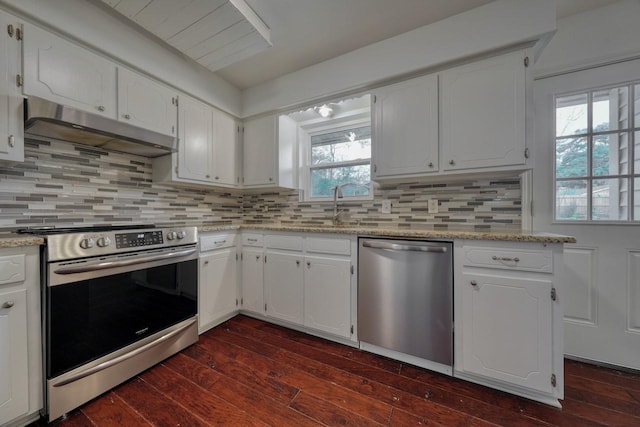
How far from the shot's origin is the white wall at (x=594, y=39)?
158 cm

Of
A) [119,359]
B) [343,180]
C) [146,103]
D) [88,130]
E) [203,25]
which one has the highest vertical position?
[203,25]

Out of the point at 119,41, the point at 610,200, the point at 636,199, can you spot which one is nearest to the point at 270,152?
the point at 119,41

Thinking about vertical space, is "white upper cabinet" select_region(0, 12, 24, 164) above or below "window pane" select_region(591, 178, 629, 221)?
above

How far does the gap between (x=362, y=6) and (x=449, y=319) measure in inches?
86.4

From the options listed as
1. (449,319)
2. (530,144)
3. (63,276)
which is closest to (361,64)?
(530,144)

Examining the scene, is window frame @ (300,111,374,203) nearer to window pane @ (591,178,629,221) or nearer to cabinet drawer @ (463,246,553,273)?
cabinet drawer @ (463,246,553,273)

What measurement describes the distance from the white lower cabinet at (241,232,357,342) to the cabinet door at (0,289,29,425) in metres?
1.43

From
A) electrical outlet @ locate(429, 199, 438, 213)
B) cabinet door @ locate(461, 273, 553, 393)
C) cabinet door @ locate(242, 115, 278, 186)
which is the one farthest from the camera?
cabinet door @ locate(242, 115, 278, 186)

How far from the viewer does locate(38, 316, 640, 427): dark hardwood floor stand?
124cm

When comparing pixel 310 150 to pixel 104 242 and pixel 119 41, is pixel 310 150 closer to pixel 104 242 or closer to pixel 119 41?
pixel 119 41

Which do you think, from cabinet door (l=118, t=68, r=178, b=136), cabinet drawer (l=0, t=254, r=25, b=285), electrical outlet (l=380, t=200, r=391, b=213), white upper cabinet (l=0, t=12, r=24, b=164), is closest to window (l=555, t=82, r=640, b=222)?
electrical outlet (l=380, t=200, r=391, b=213)

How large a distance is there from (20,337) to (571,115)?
11.7ft

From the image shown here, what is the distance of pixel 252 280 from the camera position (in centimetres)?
238

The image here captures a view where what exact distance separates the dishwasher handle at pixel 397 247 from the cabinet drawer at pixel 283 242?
60 cm
